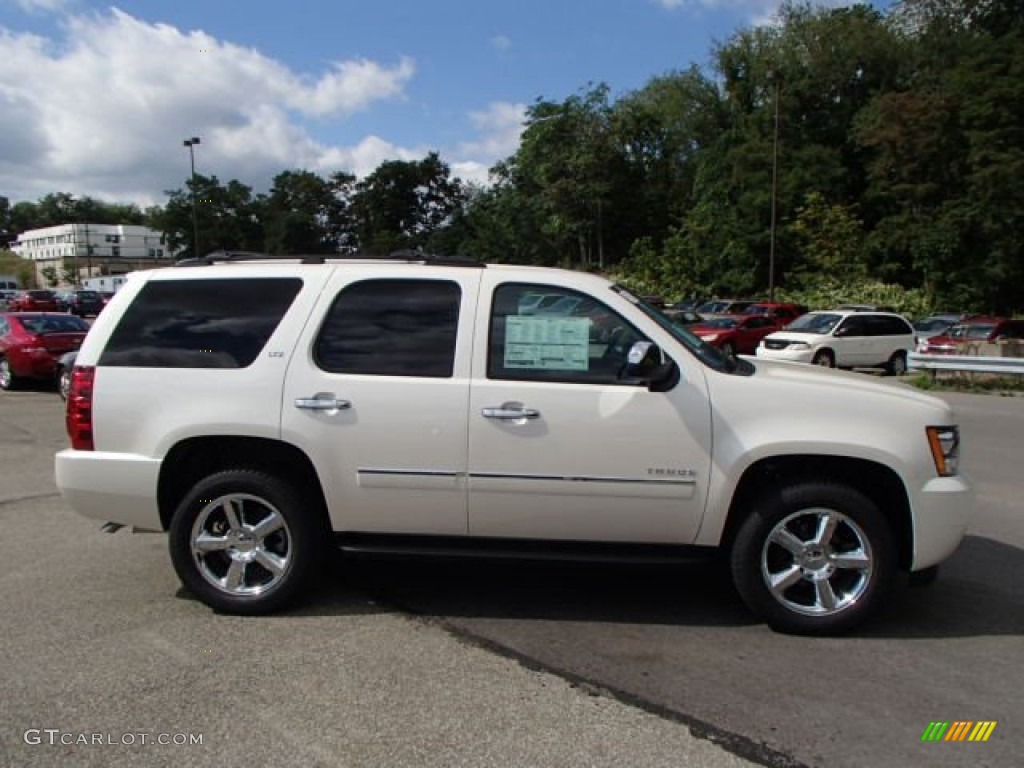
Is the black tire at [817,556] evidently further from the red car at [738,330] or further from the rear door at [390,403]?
the red car at [738,330]

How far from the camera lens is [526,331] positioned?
4.28 m

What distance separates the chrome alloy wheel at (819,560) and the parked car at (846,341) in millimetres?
16857

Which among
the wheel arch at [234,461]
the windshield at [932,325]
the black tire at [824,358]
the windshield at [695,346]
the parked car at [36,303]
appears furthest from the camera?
the parked car at [36,303]

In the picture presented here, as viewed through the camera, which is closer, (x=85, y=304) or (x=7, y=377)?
(x=7, y=377)

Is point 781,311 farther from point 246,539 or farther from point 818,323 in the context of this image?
point 246,539

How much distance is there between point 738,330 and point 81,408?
2279 centimetres

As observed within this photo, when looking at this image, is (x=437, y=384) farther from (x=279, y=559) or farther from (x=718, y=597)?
(x=718, y=597)

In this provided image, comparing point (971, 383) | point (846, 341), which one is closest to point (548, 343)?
point (971, 383)

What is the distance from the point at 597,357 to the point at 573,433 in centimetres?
43

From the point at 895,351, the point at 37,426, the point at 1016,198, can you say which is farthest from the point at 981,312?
the point at 37,426

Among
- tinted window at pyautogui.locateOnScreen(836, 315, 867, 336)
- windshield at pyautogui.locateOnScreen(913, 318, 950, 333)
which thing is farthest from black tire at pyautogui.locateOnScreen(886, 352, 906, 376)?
windshield at pyautogui.locateOnScreen(913, 318, 950, 333)

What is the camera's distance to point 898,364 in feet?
71.8

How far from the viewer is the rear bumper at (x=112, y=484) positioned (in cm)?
440
